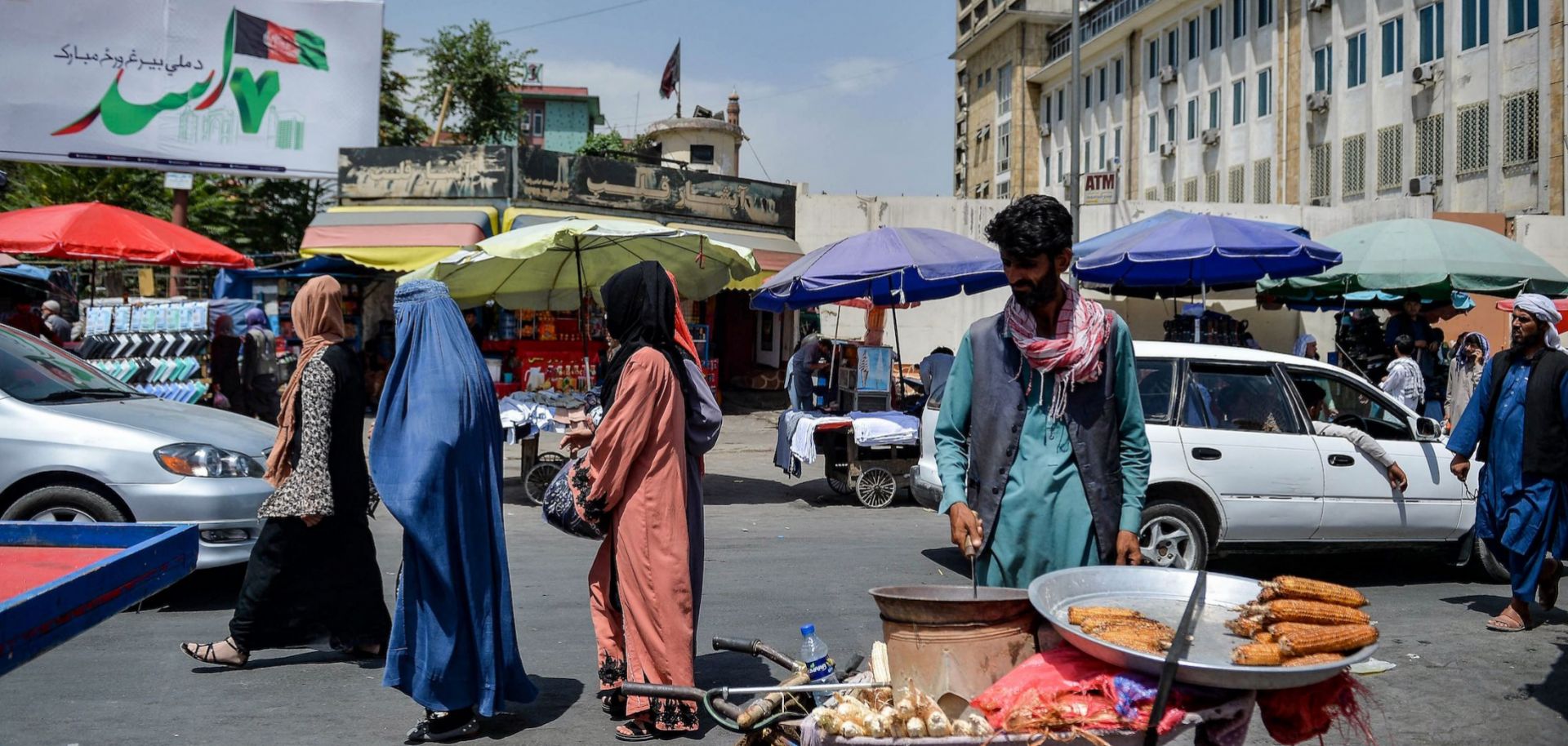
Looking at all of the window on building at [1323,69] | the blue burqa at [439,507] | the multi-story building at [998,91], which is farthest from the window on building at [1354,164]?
the blue burqa at [439,507]

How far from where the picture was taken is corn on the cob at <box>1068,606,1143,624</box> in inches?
96.3

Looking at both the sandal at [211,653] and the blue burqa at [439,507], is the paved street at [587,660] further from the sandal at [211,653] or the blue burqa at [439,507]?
the blue burqa at [439,507]

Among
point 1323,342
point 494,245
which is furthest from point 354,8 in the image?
point 1323,342

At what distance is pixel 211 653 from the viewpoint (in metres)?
5.08

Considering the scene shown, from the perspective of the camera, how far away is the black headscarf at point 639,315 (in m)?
4.29

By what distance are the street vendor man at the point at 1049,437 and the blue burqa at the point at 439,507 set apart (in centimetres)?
201

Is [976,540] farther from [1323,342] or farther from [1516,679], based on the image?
[1323,342]

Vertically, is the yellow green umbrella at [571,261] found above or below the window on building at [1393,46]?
below

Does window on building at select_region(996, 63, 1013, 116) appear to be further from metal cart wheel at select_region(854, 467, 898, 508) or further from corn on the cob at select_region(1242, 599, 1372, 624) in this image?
corn on the cob at select_region(1242, 599, 1372, 624)

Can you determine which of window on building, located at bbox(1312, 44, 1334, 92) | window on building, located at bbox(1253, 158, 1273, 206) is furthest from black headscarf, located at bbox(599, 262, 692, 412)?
window on building, located at bbox(1253, 158, 1273, 206)

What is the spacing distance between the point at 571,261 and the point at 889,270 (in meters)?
3.44

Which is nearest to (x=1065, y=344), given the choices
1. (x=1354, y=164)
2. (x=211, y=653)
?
(x=211, y=653)

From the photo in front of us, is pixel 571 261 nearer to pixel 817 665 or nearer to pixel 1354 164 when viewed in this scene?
pixel 817 665

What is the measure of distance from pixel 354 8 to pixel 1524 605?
2040 cm
